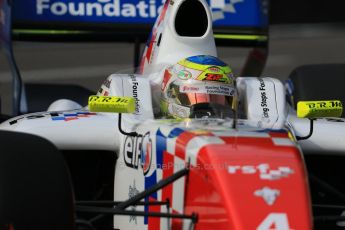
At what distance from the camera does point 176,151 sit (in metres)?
3.98

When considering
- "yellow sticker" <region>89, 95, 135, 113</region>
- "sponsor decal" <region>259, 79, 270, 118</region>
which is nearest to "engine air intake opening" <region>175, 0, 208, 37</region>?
"sponsor decal" <region>259, 79, 270, 118</region>

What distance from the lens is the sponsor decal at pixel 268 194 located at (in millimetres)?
3609

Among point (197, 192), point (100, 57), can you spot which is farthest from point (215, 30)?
point (100, 57)

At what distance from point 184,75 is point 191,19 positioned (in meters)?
0.65

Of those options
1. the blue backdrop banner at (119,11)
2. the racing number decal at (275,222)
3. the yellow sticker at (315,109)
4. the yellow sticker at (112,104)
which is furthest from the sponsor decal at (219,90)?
the blue backdrop banner at (119,11)

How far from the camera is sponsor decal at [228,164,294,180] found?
12.1 ft

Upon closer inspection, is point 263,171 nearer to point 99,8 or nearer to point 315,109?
point 315,109

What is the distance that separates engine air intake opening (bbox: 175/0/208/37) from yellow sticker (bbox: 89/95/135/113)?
45.3 inches

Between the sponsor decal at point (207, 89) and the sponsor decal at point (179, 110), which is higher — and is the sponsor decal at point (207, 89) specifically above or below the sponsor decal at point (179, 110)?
above

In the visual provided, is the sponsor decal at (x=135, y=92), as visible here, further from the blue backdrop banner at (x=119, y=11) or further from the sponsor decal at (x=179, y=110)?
the blue backdrop banner at (x=119, y=11)

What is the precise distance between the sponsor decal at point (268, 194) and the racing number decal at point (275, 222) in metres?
0.05

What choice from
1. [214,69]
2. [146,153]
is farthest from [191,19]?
[146,153]

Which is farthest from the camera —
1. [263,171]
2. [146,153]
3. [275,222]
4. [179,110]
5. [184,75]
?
[184,75]

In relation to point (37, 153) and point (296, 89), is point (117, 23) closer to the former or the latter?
point (296, 89)
